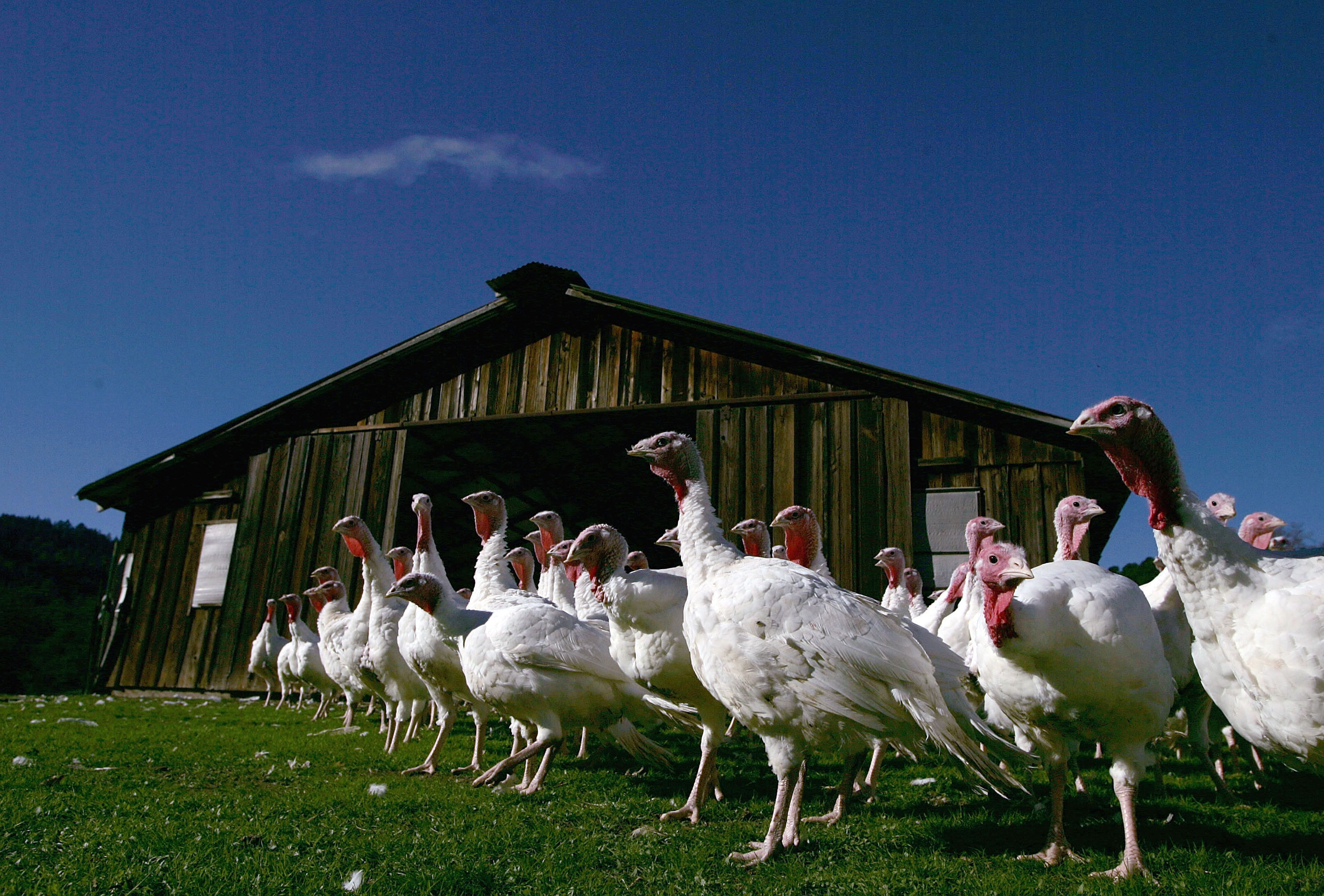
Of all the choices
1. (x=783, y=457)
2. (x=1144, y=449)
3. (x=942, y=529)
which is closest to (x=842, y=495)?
(x=783, y=457)

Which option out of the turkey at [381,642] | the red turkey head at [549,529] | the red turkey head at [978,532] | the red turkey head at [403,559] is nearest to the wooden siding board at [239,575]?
the red turkey head at [403,559]

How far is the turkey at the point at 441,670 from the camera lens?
6.83 m

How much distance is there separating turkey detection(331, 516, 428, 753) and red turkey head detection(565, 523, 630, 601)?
312 centimetres

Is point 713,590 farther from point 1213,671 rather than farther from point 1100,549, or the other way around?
point 1100,549

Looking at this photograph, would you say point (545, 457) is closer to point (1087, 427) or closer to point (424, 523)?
point (424, 523)

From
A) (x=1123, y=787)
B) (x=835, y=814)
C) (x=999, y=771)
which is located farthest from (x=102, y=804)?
(x=1123, y=787)

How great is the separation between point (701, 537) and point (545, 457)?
41.3ft

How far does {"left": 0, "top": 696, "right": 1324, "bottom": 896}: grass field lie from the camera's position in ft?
11.5

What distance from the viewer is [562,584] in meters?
9.22

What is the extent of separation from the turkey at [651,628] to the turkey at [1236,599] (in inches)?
113

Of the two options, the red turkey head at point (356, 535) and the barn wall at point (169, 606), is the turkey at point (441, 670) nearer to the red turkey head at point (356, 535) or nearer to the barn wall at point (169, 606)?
the red turkey head at point (356, 535)

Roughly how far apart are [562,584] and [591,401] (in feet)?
15.3

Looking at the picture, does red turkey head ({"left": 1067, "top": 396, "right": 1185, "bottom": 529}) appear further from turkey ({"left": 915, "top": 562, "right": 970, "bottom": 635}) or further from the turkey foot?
turkey ({"left": 915, "top": 562, "right": 970, "bottom": 635})

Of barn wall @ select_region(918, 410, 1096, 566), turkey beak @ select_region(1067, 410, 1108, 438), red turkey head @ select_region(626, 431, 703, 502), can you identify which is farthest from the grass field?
barn wall @ select_region(918, 410, 1096, 566)
